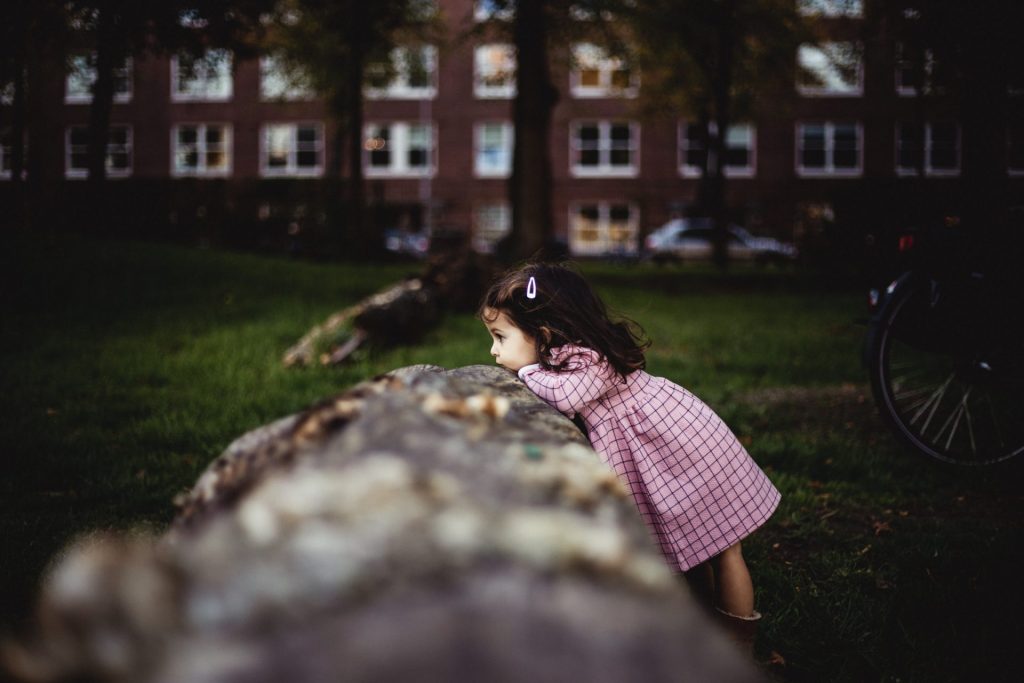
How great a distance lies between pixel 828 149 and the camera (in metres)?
34.7

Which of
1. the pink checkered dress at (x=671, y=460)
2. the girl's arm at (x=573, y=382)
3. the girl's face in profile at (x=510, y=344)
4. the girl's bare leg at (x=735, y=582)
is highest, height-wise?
the girl's face in profile at (x=510, y=344)

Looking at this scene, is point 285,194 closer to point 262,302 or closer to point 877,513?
point 262,302

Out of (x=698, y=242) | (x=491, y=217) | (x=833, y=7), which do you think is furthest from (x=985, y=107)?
(x=491, y=217)

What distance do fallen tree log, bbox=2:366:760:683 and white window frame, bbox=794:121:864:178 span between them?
1456 inches

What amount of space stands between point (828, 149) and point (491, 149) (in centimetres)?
1514

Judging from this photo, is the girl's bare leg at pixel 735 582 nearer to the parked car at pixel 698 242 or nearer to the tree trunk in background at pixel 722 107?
the tree trunk in background at pixel 722 107

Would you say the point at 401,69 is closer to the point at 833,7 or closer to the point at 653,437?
the point at 833,7

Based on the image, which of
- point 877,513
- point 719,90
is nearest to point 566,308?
point 877,513

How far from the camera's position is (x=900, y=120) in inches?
1340

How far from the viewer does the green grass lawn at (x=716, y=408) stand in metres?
2.36

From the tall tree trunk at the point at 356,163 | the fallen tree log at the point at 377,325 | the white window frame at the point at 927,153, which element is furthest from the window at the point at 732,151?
the fallen tree log at the point at 377,325

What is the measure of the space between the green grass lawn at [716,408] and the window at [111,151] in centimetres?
3228

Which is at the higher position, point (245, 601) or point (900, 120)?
point (900, 120)

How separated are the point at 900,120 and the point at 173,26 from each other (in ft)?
118
